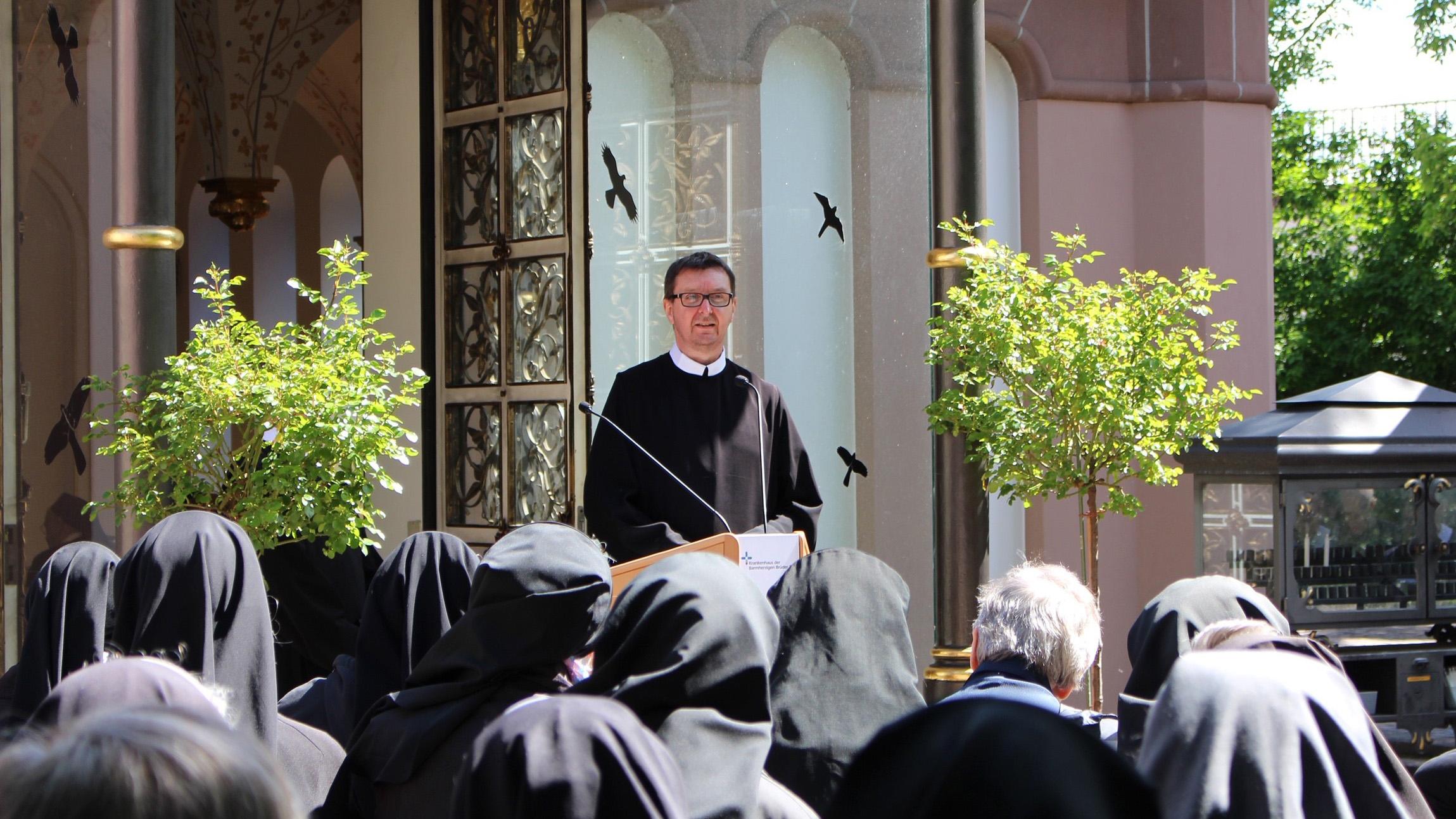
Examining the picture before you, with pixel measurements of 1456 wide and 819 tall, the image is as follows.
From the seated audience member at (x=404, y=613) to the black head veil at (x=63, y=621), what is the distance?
1.75 feet

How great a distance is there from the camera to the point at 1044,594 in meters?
2.79

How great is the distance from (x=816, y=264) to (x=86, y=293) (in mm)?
3189

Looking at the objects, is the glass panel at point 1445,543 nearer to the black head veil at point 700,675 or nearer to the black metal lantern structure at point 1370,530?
the black metal lantern structure at point 1370,530

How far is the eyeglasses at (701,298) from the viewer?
5.12 metres

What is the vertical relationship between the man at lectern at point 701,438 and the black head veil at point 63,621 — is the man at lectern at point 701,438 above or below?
above

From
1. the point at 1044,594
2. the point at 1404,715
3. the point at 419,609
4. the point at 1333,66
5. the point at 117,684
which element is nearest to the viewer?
the point at 117,684

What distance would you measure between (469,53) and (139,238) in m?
2.29

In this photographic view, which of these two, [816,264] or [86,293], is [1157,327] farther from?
[86,293]

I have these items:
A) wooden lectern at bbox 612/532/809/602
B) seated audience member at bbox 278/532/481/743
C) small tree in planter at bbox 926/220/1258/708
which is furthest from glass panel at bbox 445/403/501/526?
seated audience member at bbox 278/532/481/743

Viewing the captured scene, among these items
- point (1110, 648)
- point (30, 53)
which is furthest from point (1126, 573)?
point (30, 53)

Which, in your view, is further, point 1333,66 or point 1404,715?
point 1333,66

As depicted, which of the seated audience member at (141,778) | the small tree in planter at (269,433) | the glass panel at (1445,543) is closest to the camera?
the seated audience member at (141,778)

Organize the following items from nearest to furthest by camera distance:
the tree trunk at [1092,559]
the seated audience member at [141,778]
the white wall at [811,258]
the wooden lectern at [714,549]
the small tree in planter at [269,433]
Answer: the seated audience member at [141,778], the wooden lectern at [714,549], the small tree in planter at [269,433], the tree trunk at [1092,559], the white wall at [811,258]

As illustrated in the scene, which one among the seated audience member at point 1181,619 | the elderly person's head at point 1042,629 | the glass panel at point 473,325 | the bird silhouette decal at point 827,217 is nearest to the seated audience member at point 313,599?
the glass panel at point 473,325
